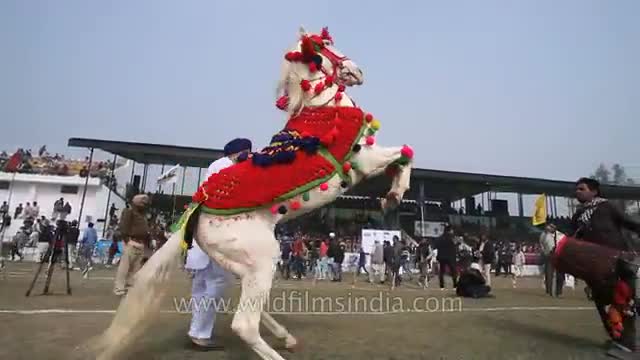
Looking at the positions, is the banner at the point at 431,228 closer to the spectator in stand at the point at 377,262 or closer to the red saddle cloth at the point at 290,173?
the spectator in stand at the point at 377,262

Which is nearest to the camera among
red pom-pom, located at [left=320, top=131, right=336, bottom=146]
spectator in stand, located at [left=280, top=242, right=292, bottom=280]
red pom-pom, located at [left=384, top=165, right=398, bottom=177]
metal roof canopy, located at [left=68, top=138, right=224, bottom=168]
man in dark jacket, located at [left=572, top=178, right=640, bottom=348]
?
red pom-pom, located at [left=320, top=131, right=336, bottom=146]

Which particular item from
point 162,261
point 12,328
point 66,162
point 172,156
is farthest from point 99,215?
point 162,261

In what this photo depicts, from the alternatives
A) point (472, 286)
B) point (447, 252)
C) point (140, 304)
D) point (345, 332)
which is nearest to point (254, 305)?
point (140, 304)

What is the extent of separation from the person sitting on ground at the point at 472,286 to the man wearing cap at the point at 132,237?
7090 mm

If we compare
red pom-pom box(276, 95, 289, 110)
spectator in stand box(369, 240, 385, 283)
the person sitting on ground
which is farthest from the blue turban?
spectator in stand box(369, 240, 385, 283)

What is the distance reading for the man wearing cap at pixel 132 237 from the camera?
724 centimetres

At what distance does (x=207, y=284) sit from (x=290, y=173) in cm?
175

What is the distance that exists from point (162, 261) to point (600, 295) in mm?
4179

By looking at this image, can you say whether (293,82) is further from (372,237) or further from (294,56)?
(372,237)

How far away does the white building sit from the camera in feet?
97.9

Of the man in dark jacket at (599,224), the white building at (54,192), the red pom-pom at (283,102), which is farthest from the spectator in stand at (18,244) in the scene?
the man in dark jacket at (599,224)

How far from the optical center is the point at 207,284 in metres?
4.16

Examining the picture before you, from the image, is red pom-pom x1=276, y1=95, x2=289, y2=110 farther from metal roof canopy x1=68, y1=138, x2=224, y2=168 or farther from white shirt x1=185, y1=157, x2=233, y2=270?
metal roof canopy x1=68, y1=138, x2=224, y2=168

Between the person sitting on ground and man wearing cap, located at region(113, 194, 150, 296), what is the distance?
7.09 m
